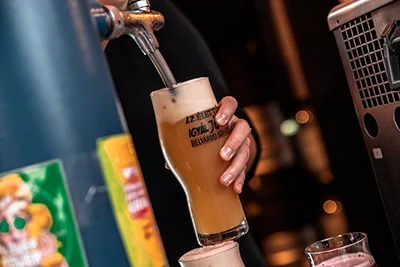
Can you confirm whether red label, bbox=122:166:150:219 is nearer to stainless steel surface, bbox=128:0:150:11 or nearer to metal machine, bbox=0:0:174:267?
metal machine, bbox=0:0:174:267

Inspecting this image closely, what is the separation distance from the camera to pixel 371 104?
1.45m

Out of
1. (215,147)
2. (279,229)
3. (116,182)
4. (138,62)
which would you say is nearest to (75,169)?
(116,182)

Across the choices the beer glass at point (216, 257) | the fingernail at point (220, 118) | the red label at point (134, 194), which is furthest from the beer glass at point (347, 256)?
the red label at point (134, 194)

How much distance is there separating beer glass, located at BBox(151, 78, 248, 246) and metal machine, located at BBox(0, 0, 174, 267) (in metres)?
0.60

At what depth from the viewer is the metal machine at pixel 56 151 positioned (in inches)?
19.1

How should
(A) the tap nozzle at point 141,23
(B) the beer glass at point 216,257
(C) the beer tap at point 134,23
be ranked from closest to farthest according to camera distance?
(C) the beer tap at point 134,23 → (A) the tap nozzle at point 141,23 → (B) the beer glass at point 216,257

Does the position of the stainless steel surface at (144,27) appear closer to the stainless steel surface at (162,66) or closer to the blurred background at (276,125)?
the stainless steel surface at (162,66)

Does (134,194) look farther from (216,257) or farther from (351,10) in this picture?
(351,10)

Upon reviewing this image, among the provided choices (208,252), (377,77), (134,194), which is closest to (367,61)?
(377,77)

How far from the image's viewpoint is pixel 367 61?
142 centimetres

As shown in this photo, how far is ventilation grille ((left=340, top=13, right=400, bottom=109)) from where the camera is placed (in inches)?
54.0

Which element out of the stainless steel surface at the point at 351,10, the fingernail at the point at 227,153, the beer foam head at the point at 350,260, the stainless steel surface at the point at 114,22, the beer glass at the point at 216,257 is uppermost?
the stainless steel surface at the point at 351,10

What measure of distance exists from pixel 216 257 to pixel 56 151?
1.86 feet

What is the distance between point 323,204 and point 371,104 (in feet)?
6.35
